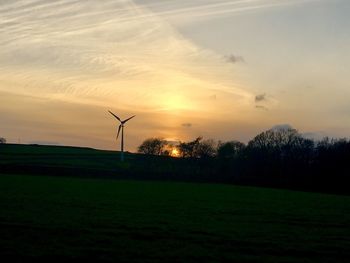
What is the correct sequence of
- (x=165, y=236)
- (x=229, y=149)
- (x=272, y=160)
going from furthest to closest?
(x=229, y=149) → (x=272, y=160) → (x=165, y=236)

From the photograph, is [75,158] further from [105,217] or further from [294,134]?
[105,217]

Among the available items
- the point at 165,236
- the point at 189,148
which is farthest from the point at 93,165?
the point at 165,236

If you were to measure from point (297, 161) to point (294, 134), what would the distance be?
31.1 m

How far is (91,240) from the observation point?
786 inches

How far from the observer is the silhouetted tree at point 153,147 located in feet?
557

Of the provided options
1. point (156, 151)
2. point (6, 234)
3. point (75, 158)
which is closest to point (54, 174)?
point (75, 158)

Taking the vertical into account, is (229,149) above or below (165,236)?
above

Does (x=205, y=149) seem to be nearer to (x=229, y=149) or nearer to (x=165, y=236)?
(x=229, y=149)

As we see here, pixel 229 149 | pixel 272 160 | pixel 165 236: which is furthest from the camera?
pixel 229 149

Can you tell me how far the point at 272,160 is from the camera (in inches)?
4847

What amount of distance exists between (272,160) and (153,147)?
5630cm

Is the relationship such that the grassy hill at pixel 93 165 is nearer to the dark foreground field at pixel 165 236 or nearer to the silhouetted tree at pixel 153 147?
the silhouetted tree at pixel 153 147

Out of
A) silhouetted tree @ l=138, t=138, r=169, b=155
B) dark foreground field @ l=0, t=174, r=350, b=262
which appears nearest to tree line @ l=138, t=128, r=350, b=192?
silhouetted tree @ l=138, t=138, r=169, b=155

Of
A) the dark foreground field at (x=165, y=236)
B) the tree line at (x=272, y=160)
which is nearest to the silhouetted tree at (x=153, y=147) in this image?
the tree line at (x=272, y=160)
